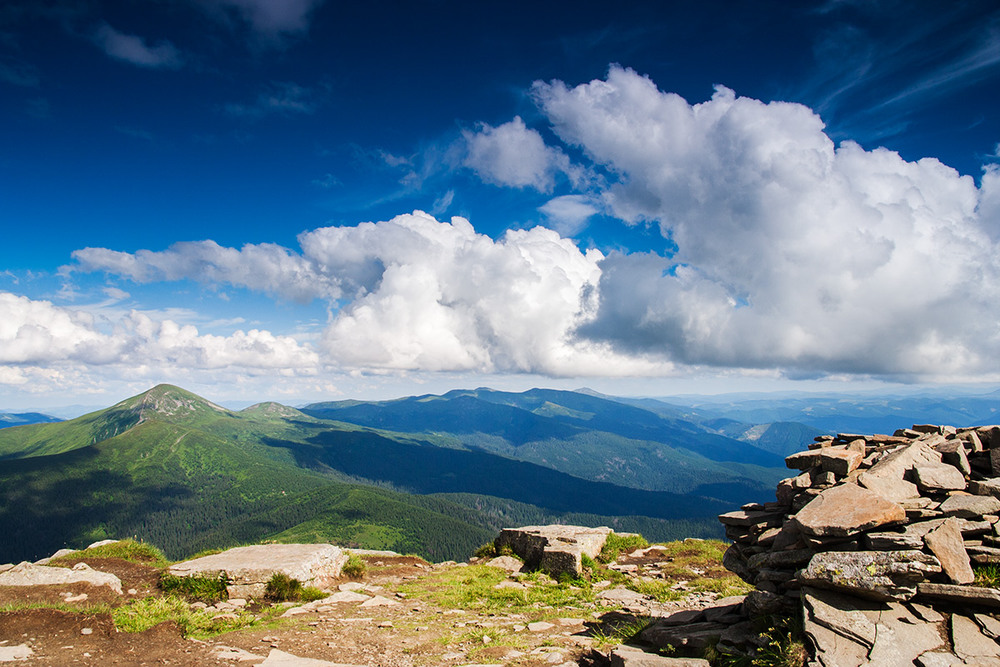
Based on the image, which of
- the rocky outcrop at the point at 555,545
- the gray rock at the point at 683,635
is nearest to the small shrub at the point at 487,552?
the rocky outcrop at the point at 555,545

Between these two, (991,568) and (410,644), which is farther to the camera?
(410,644)

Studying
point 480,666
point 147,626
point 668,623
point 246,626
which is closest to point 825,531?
point 668,623

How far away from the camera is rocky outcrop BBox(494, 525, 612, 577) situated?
69.7ft

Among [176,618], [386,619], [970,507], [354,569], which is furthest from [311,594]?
[970,507]

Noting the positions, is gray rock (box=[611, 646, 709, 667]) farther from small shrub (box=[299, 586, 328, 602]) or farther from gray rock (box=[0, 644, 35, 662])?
gray rock (box=[0, 644, 35, 662])

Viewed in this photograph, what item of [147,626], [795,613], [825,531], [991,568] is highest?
[825,531]

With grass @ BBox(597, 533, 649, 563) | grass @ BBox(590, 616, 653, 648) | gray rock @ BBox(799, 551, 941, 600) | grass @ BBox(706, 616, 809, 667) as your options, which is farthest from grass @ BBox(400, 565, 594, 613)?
gray rock @ BBox(799, 551, 941, 600)

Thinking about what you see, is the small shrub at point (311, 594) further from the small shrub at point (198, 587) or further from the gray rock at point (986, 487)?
the gray rock at point (986, 487)

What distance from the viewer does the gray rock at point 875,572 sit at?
8719mm

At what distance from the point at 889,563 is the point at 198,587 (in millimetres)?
21100

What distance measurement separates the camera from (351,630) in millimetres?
13680

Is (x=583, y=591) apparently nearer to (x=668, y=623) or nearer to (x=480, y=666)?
(x=668, y=623)

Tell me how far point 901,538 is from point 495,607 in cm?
1264

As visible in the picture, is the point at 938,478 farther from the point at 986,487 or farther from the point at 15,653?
the point at 15,653
